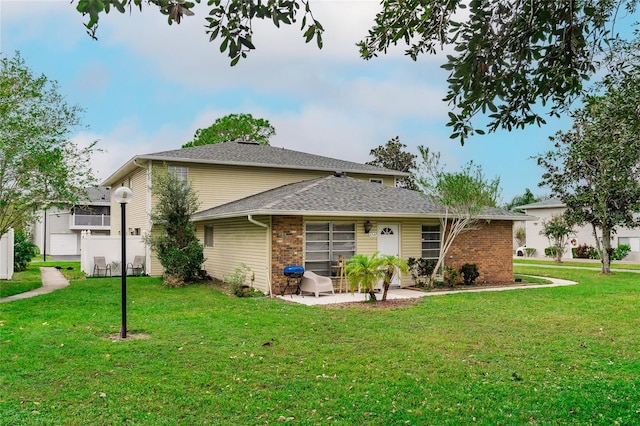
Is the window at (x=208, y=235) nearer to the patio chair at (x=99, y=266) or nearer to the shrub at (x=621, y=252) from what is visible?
the patio chair at (x=99, y=266)

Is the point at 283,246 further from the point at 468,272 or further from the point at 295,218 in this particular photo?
the point at 468,272

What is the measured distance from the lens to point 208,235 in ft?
62.6

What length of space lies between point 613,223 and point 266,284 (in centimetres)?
1675

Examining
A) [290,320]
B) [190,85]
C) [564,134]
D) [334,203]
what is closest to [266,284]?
[334,203]

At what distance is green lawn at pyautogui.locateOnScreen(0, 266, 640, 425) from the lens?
4.84 m

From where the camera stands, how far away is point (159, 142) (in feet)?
98.2

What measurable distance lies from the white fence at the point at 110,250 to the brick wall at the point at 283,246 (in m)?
8.69

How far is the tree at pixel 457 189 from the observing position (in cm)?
1465

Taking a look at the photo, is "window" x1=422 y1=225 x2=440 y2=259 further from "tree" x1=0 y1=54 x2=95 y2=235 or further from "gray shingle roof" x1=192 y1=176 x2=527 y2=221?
"tree" x1=0 y1=54 x2=95 y2=235

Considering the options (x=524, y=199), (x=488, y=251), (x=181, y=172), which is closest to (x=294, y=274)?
(x=488, y=251)

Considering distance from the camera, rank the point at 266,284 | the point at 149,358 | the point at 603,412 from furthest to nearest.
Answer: the point at 266,284 → the point at 149,358 → the point at 603,412

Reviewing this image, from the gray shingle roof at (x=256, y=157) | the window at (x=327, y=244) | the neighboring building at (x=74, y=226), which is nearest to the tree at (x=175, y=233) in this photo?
the gray shingle roof at (x=256, y=157)

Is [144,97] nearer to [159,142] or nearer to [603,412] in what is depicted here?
[603,412]

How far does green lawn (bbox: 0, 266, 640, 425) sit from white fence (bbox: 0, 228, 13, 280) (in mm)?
7508
